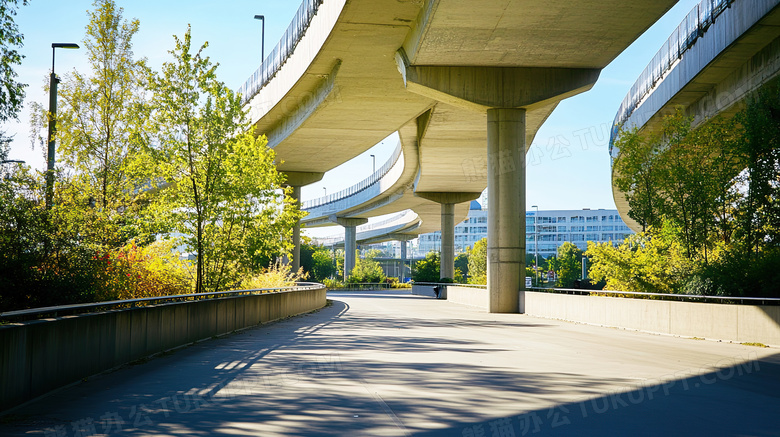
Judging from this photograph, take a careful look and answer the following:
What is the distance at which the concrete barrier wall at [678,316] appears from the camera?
15.3 meters

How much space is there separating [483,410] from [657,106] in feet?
82.8

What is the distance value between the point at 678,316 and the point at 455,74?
13770mm

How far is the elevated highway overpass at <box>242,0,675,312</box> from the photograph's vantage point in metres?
22.8

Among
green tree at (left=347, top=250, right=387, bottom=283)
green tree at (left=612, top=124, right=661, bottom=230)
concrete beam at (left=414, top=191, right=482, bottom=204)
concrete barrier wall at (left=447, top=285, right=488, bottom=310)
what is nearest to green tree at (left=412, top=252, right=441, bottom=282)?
green tree at (left=347, top=250, right=387, bottom=283)

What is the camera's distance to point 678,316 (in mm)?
18000

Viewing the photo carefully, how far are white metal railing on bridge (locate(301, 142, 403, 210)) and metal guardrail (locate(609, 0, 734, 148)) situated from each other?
19366mm

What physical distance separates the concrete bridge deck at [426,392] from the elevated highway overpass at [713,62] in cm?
1005

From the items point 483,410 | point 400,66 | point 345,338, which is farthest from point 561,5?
point 483,410

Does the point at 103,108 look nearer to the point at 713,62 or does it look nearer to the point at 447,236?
the point at 713,62

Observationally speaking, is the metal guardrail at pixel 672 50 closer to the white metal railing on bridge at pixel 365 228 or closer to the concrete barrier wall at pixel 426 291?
the concrete barrier wall at pixel 426 291

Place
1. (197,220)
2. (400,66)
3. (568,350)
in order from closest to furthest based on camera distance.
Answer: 1. (568,350)
2. (197,220)
3. (400,66)

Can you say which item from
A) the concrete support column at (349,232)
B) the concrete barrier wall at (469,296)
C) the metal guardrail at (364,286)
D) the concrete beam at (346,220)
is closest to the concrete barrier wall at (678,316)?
the concrete barrier wall at (469,296)

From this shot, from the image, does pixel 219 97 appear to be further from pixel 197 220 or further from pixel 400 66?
pixel 400 66

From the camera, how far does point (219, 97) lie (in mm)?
21156
